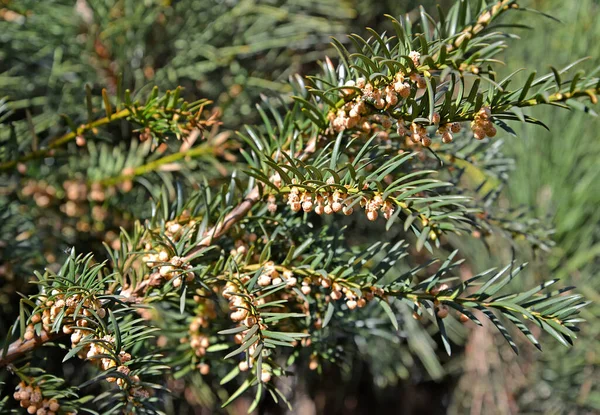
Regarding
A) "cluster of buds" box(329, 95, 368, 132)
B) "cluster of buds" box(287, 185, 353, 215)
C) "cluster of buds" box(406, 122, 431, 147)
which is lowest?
"cluster of buds" box(287, 185, 353, 215)

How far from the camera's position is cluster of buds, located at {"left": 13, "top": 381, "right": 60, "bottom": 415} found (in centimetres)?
28

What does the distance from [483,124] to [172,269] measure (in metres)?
0.16

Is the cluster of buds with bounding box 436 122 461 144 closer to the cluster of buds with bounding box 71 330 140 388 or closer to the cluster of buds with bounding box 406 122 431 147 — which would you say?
the cluster of buds with bounding box 406 122 431 147

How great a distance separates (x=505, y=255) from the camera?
616 millimetres

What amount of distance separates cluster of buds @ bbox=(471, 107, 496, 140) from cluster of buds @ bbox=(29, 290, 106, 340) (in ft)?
0.61

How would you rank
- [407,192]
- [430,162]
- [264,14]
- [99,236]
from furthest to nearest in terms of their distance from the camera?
[264,14], [99,236], [430,162], [407,192]

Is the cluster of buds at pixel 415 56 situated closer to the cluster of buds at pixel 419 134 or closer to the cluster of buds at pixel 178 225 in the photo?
the cluster of buds at pixel 419 134

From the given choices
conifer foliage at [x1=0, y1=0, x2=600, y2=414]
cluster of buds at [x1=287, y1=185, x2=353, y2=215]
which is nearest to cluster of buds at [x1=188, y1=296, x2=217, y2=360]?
conifer foliage at [x1=0, y1=0, x2=600, y2=414]

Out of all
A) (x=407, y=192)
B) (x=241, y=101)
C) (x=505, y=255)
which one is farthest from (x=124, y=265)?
(x=505, y=255)

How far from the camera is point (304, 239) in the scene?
32 centimetres

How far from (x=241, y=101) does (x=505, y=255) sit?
33 cm

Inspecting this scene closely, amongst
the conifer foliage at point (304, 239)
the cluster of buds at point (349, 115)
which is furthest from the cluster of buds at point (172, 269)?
the cluster of buds at point (349, 115)

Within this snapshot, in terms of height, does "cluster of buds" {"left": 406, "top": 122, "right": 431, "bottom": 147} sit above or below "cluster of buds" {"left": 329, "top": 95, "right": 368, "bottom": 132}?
above

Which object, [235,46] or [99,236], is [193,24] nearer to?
[235,46]
